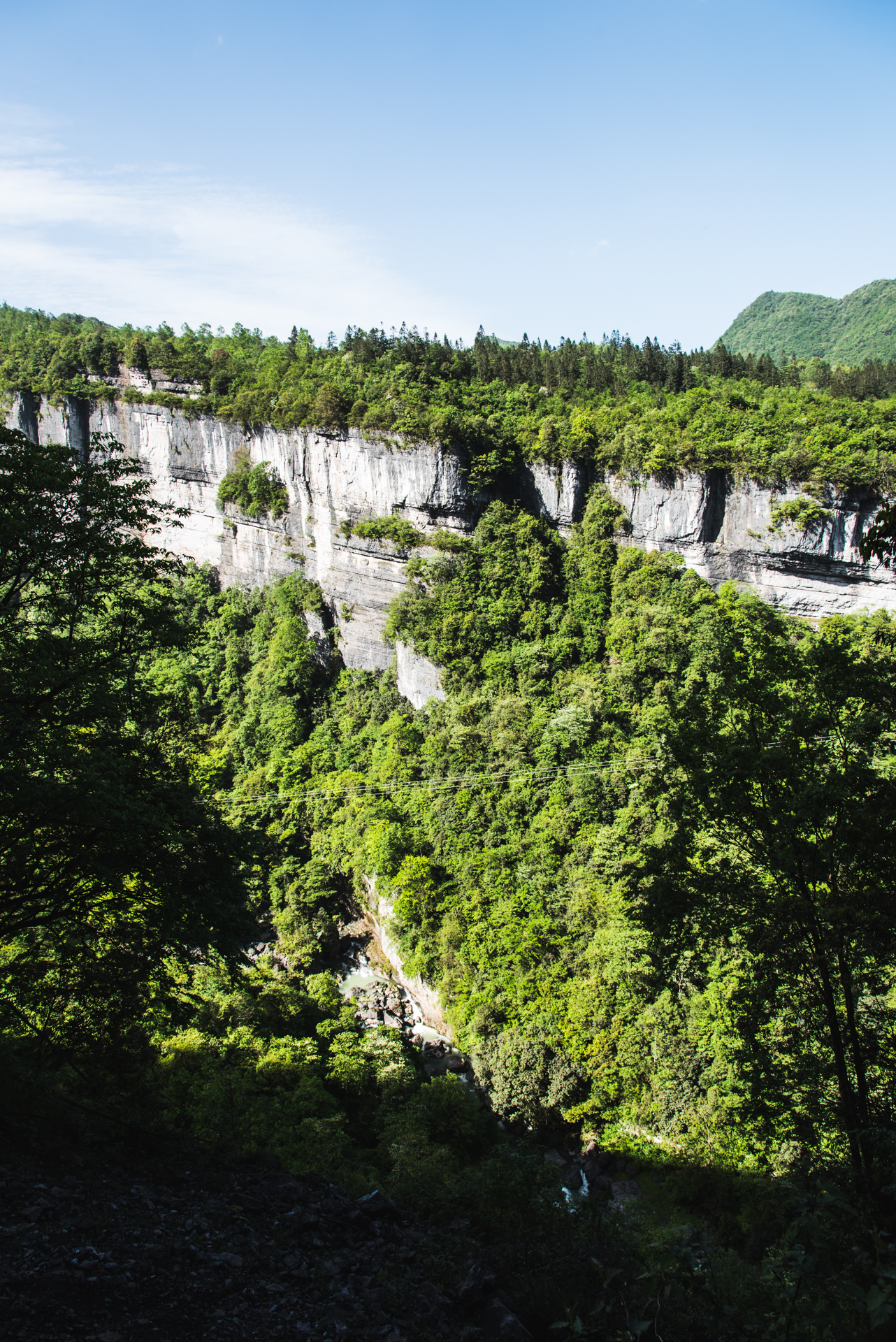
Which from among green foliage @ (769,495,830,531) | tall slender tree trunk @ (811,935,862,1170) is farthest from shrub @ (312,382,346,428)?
tall slender tree trunk @ (811,935,862,1170)

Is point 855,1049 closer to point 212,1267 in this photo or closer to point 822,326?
point 212,1267

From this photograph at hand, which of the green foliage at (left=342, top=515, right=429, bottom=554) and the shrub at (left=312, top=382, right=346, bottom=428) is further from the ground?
the shrub at (left=312, top=382, right=346, bottom=428)

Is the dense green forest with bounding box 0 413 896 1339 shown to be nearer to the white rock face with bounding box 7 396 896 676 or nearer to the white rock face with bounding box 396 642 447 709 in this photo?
the white rock face with bounding box 396 642 447 709

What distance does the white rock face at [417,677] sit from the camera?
3353 centimetres

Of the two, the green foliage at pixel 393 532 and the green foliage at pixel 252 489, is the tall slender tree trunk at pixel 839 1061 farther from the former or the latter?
the green foliage at pixel 252 489

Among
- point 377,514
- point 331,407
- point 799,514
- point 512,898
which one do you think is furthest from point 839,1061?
point 331,407

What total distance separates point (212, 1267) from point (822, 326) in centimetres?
11303

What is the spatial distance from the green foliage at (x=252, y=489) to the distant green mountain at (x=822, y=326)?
5654 centimetres

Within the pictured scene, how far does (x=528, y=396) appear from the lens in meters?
40.7

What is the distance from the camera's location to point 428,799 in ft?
94.2

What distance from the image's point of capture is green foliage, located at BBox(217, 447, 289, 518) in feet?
137

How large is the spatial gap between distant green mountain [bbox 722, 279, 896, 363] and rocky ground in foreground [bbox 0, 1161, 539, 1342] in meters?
77.8

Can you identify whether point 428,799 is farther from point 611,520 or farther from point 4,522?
point 4,522

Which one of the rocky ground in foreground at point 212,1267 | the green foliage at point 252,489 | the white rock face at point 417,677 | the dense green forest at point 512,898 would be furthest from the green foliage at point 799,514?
the rocky ground in foreground at point 212,1267
